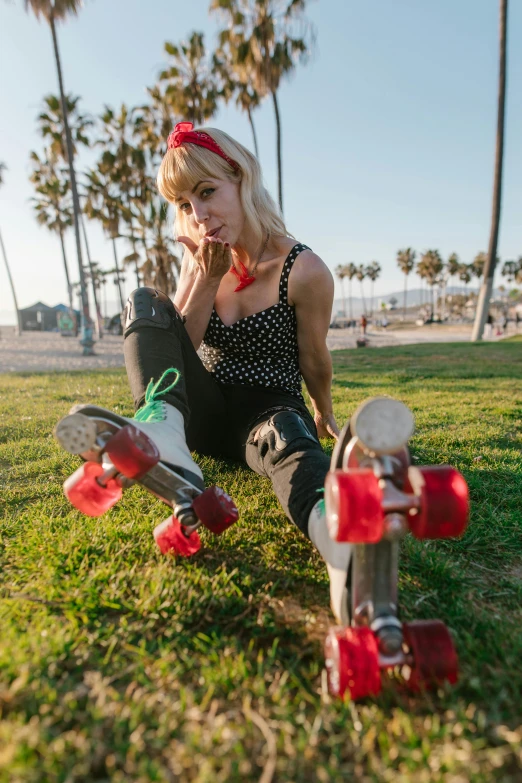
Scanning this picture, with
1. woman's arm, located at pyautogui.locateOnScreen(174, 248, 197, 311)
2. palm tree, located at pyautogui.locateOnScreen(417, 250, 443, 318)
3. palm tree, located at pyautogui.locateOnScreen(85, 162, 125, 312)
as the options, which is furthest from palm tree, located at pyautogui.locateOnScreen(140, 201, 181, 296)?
palm tree, located at pyautogui.locateOnScreen(417, 250, 443, 318)

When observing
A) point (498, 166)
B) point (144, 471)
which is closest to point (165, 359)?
point (144, 471)

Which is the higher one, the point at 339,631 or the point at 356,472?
the point at 356,472

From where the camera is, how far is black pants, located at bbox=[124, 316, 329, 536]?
56.0 inches

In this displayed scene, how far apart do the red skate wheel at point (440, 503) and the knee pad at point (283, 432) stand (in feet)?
2.13

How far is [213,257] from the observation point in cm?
211

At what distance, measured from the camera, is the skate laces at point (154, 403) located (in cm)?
153

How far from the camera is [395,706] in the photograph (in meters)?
0.97

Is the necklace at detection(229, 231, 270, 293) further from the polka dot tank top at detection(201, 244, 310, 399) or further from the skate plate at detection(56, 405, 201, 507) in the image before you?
the skate plate at detection(56, 405, 201, 507)

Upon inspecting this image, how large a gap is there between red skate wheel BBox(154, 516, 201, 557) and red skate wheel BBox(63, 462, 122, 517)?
0.24m

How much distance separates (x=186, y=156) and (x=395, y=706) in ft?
6.81

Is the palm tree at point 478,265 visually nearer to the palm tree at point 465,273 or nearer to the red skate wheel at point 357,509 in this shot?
the palm tree at point 465,273

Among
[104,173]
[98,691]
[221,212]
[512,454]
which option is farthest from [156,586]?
[104,173]

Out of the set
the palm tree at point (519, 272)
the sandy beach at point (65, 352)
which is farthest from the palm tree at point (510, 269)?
the sandy beach at point (65, 352)

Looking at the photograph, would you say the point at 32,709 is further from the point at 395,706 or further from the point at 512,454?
the point at 512,454
